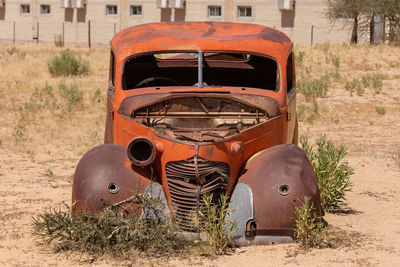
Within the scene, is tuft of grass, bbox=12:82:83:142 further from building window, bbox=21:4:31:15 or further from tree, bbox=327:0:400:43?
building window, bbox=21:4:31:15

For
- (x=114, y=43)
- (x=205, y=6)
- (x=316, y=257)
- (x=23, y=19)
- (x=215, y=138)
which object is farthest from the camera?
(x=23, y=19)

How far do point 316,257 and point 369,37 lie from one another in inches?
1212

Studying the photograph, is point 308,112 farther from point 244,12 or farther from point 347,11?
point 244,12

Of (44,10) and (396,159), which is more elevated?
(396,159)

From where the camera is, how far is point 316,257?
6117mm

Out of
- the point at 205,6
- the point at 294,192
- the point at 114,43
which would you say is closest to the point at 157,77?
the point at 114,43

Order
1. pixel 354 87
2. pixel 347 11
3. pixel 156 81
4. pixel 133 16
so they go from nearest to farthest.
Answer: pixel 156 81, pixel 354 87, pixel 347 11, pixel 133 16

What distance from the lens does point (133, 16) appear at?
135 ft

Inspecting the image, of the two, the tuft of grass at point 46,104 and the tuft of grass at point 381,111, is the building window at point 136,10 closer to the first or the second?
the tuft of grass at point 46,104

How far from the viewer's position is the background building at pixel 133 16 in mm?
37531

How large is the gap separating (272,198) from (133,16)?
3596cm

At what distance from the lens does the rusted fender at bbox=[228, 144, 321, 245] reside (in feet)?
20.6

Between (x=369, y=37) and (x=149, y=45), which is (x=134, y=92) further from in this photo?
(x=369, y=37)

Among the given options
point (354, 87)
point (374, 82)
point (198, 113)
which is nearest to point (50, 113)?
point (354, 87)
